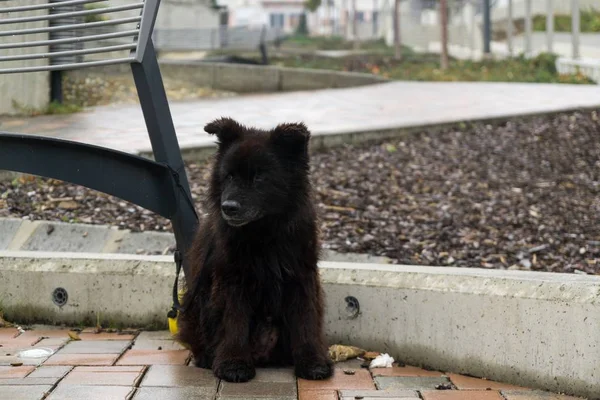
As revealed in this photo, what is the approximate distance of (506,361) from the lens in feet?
12.6

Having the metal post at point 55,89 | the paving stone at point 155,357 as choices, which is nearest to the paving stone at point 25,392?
the paving stone at point 155,357

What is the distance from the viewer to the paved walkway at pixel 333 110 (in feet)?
29.9

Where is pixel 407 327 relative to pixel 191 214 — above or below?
below

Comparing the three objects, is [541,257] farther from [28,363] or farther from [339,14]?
[339,14]

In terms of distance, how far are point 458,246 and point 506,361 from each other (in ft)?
6.77

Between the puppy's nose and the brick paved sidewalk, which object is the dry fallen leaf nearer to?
the brick paved sidewalk

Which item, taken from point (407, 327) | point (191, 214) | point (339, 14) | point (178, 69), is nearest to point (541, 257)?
point (407, 327)

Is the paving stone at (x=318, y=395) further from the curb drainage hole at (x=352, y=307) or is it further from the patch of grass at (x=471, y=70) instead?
the patch of grass at (x=471, y=70)

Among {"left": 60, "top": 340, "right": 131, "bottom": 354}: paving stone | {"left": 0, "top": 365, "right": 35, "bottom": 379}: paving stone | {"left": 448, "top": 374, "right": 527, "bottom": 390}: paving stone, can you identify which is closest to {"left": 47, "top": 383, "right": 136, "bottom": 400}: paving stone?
{"left": 0, "top": 365, "right": 35, "bottom": 379}: paving stone

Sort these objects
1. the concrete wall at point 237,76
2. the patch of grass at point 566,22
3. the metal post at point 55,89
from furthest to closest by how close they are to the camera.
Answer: the patch of grass at point 566,22 → the concrete wall at point 237,76 → the metal post at point 55,89

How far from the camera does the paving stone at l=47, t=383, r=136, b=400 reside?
137 inches

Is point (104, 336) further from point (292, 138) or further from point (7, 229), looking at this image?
point (7, 229)

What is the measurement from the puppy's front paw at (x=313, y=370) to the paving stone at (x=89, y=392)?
700 millimetres

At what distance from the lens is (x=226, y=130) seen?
403cm
